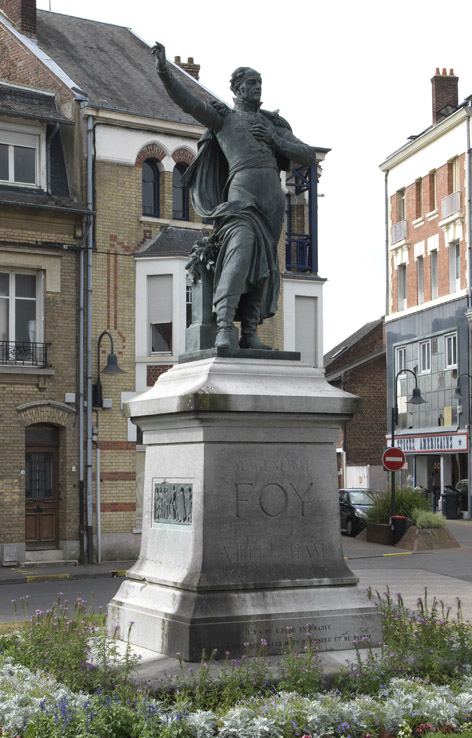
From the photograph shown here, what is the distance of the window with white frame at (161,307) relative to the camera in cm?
2598

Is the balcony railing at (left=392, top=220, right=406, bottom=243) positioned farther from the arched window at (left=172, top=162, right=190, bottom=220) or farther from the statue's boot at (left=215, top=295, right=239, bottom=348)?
the statue's boot at (left=215, top=295, right=239, bottom=348)

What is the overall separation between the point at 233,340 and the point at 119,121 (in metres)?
17.9

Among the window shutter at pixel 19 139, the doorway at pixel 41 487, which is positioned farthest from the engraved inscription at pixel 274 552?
the window shutter at pixel 19 139

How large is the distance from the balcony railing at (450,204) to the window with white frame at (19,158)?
21287mm

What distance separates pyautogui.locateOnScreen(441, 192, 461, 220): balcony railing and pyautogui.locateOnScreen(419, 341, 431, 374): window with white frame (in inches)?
212

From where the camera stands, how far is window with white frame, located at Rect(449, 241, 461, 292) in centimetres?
4231

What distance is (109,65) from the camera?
28656 millimetres

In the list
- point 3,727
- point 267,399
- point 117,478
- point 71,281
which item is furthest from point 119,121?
point 3,727

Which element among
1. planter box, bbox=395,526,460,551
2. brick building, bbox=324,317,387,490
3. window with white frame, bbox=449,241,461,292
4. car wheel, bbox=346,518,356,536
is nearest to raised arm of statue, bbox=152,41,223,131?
planter box, bbox=395,526,460,551

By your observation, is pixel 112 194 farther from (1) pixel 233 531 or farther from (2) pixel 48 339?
(1) pixel 233 531

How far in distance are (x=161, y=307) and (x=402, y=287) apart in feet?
78.2

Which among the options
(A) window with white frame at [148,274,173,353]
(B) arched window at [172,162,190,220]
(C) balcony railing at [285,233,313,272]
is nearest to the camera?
(A) window with white frame at [148,274,173,353]

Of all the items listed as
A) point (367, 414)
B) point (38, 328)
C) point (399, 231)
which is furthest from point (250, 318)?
point (367, 414)

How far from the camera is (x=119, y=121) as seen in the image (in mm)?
25562
